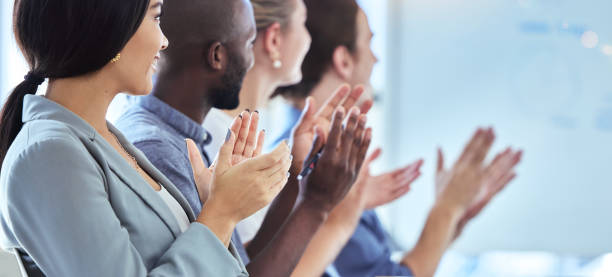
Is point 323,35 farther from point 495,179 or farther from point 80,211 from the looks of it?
point 80,211

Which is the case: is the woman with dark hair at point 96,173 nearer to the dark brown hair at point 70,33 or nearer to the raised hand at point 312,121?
the dark brown hair at point 70,33

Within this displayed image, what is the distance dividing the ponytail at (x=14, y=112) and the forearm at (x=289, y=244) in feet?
1.10

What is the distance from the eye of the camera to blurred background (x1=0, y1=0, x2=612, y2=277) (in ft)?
6.11

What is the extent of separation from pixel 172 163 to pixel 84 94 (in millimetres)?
179

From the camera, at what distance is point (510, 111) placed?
6.51 ft

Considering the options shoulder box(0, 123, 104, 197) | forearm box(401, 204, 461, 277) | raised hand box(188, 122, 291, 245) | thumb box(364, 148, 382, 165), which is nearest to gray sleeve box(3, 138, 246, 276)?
shoulder box(0, 123, 104, 197)

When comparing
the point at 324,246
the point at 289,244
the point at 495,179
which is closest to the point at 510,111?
Result: the point at 495,179

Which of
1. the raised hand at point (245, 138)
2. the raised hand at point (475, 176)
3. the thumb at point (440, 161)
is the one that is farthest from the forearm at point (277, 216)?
the thumb at point (440, 161)

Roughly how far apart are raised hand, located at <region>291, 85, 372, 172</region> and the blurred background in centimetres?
73

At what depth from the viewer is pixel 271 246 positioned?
0.90 meters

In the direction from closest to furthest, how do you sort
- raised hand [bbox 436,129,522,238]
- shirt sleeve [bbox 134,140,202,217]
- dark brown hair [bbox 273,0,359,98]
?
shirt sleeve [bbox 134,140,202,217], dark brown hair [bbox 273,0,359,98], raised hand [bbox 436,129,522,238]

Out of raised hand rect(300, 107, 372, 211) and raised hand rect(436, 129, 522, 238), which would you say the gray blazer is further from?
raised hand rect(436, 129, 522, 238)

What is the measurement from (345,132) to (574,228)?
3.72 feet

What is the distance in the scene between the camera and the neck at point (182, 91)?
868 mm
